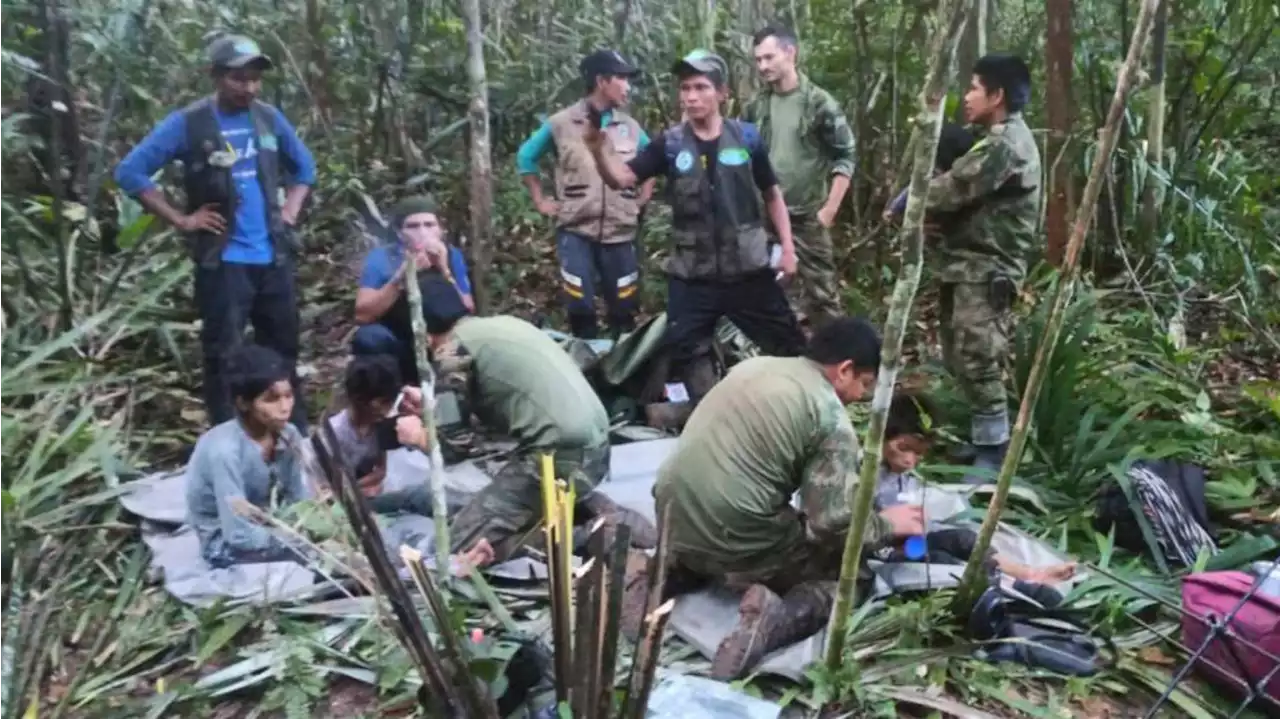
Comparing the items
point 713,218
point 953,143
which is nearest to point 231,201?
point 713,218

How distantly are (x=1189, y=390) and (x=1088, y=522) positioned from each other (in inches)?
53.1

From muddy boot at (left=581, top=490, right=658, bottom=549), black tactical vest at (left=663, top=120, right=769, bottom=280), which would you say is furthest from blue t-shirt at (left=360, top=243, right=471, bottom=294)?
muddy boot at (left=581, top=490, right=658, bottom=549)

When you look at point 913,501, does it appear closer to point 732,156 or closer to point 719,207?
point 719,207

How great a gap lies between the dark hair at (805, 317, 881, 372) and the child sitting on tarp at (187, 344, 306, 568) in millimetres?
1761

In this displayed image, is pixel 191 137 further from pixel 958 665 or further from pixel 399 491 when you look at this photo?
pixel 958 665

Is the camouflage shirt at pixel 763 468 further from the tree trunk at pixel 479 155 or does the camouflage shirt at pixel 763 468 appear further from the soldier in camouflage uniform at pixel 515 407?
the tree trunk at pixel 479 155

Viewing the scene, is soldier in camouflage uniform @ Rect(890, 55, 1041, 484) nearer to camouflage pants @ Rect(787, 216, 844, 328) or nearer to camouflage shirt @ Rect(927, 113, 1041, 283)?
camouflage shirt @ Rect(927, 113, 1041, 283)

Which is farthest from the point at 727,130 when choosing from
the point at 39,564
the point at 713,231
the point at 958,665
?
the point at 39,564

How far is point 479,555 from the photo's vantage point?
3.96 metres

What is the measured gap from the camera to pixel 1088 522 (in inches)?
175

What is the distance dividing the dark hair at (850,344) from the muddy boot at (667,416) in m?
1.94

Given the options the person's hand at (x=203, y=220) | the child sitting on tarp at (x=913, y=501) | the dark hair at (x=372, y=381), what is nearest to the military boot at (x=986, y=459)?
the child sitting on tarp at (x=913, y=501)

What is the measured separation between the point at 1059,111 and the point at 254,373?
4556 mm

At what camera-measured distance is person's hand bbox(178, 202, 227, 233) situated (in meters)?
4.86
